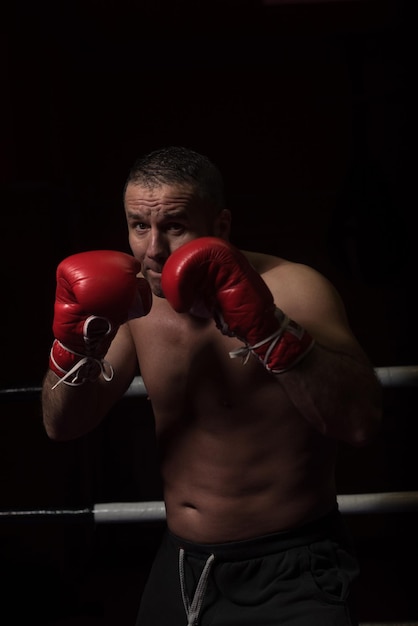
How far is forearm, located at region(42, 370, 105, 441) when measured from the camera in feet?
5.33

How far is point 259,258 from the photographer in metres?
1.72

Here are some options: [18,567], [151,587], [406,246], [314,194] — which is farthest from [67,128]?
[151,587]

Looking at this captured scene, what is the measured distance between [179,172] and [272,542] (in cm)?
69

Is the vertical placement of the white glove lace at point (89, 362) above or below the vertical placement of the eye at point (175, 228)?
below

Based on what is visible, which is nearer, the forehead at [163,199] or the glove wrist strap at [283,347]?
the glove wrist strap at [283,347]

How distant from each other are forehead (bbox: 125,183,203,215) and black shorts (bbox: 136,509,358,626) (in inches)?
24.3

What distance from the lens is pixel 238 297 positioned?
1.41 metres

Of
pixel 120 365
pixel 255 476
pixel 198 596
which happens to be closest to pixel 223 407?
pixel 255 476

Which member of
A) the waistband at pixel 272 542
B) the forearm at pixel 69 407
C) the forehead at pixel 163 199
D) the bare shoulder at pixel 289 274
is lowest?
the waistband at pixel 272 542

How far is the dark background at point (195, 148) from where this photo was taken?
2.83 meters

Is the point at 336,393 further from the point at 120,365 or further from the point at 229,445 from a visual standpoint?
the point at 120,365

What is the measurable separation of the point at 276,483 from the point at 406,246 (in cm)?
145

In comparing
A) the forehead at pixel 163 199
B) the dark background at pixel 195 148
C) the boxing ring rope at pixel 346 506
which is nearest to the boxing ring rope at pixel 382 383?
the boxing ring rope at pixel 346 506

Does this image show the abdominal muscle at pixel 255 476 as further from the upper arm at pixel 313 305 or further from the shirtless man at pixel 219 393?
the upper arm at pixel 313 305
